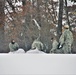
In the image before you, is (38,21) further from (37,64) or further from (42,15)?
(37,64)

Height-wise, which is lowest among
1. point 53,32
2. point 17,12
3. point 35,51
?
point 35,51

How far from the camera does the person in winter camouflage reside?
4367 mm

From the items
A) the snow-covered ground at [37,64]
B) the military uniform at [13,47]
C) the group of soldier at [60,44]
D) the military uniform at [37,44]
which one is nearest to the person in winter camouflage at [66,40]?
the group of soldier at [60,44]

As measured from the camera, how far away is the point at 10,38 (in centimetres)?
441

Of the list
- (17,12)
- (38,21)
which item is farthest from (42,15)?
(17,12)

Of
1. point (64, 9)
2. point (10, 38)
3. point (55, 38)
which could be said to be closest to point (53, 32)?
point (55, 38)

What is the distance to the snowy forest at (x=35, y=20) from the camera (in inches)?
173

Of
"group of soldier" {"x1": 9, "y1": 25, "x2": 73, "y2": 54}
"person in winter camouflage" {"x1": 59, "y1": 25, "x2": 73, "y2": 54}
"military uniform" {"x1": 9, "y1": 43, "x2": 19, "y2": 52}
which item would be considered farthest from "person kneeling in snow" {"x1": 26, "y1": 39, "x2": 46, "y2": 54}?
"person in winter camouflage" {"x1": 59, "y1": 25, "x2": 73, "y2": 54}

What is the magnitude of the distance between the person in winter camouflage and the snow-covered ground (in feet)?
0.36

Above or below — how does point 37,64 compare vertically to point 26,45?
below

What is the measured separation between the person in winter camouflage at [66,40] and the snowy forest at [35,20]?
0.18 feet

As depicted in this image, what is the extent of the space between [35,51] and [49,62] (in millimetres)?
278

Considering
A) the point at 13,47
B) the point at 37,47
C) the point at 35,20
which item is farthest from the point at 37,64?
the point at 35,20

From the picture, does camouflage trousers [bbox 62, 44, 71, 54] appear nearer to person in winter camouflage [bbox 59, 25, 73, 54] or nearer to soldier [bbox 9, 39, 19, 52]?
person in winter camouflage [bbox 59, 25, 73, 54]
